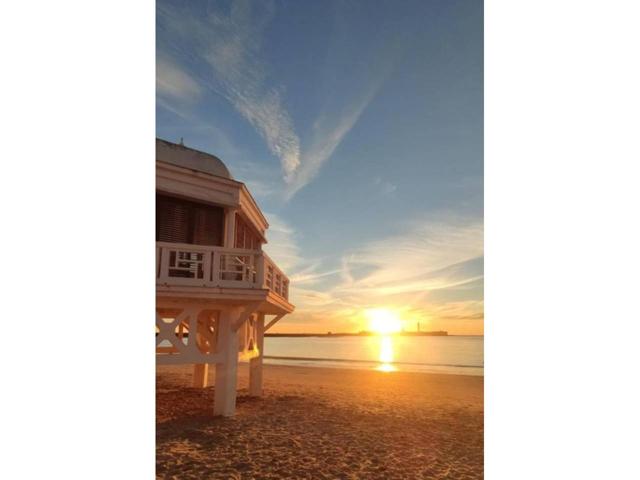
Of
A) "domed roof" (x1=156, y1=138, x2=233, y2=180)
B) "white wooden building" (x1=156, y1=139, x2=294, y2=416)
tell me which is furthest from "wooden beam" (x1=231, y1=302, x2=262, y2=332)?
"domed roof" (x1=156, y1=138, x2=233, y2=180)

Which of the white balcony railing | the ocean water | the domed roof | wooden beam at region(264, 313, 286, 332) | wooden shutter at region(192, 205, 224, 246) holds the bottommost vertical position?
the ocean water

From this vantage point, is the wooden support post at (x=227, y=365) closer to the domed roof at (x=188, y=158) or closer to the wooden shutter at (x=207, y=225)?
the wooden shutter at (x=207, y=225)

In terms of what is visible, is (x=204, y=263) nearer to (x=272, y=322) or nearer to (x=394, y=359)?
(x=272, y=322)

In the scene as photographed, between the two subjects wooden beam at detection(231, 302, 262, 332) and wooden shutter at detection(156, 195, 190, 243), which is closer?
wooden shutter at detection(156, 195, 190, 243)

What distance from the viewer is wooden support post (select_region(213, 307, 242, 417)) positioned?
6676mm

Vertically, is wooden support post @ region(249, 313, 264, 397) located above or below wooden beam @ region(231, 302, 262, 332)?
below

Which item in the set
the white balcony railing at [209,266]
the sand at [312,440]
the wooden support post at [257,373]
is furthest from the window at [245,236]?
the sand at [312,440]

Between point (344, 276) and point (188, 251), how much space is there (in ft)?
6.27

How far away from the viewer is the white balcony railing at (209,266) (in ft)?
19.3

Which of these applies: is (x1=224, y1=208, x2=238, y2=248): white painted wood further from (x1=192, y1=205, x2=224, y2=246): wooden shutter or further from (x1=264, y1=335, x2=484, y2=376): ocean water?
(x1=264, y1=335, x2=484, y2=376): ocean water

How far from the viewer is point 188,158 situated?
22.2ft

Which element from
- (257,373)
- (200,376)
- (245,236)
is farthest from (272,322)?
(200,376)
